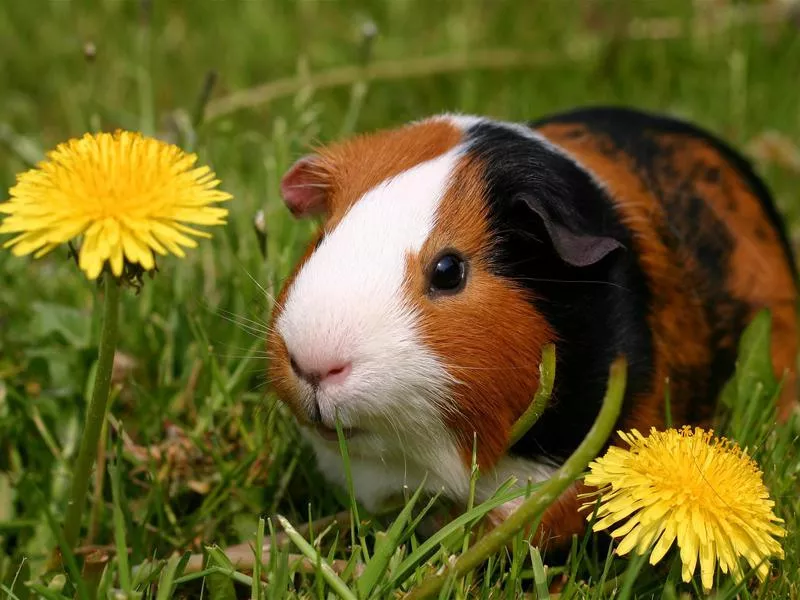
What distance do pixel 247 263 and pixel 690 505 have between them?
5.66ft

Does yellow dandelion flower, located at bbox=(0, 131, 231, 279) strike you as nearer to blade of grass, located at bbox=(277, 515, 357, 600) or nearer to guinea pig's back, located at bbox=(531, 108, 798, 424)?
blade of grass, located at bbox=(277, 515, 357, 600)

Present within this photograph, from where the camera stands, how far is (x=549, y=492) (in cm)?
172

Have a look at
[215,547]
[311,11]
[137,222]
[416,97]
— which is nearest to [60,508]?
[215,547]

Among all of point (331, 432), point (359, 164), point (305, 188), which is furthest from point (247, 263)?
point (331, 432)

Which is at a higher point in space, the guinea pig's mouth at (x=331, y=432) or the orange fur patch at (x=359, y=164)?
the orange fur patch at (x=359, y=164)

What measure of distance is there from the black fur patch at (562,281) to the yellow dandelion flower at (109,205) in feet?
2.16

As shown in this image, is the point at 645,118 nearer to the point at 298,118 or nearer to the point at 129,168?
the point at 298,118

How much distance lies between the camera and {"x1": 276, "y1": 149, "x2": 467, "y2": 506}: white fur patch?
190cm

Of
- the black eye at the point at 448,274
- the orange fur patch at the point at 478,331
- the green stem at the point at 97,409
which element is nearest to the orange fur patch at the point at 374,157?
the orange fur patch at the point at 478,331

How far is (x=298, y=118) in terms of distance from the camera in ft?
12.3

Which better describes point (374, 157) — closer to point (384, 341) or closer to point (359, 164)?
point (359, 164)

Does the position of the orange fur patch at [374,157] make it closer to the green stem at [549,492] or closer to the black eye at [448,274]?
the black eye at [448,274]

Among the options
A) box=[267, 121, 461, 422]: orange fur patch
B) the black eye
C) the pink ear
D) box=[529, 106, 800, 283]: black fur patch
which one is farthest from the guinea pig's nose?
box=[529, 106, 800, 283]: black fur patch

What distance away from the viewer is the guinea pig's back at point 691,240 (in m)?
2.52
